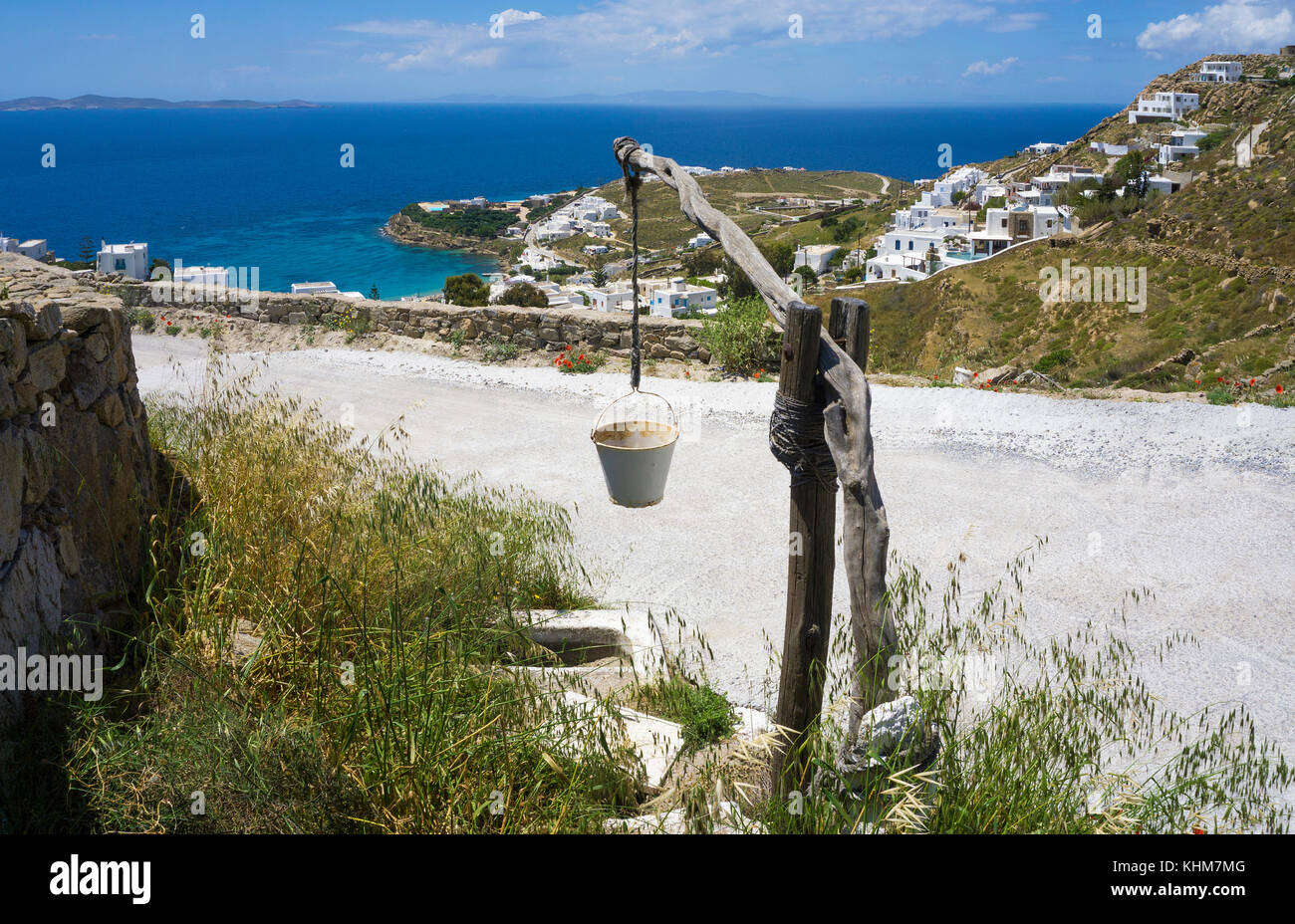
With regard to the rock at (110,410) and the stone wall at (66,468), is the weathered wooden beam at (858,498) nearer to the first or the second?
the stone wall at (66,468)

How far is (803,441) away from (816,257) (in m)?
61.5

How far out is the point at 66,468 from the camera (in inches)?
135

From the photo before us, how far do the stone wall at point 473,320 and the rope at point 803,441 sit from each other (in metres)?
8.09

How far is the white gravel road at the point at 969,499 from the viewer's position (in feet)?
16.9

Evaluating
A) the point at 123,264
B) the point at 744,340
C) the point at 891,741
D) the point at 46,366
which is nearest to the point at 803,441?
the point at 891,741

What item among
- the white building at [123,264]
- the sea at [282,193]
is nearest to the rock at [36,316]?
the white building at [123,264]

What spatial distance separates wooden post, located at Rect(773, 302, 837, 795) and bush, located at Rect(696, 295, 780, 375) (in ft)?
24.9

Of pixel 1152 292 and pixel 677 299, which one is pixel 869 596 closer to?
pixel 1152 292

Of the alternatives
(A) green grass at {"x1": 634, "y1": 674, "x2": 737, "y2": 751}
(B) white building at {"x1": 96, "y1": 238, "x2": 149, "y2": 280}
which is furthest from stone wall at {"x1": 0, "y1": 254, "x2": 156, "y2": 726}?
(B) white building at {"x1": 96, "y1": 238, "x2": 149, "y2": 280}

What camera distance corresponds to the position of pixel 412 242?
80.1 metres

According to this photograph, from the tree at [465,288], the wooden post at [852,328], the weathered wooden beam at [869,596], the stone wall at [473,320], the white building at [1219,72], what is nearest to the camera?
the weathered wooden beam at [869,596]

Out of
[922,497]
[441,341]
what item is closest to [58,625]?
[922,497]
